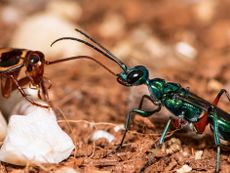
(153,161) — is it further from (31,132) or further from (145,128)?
(31,132)

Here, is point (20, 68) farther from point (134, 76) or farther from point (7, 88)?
point (134, 76)

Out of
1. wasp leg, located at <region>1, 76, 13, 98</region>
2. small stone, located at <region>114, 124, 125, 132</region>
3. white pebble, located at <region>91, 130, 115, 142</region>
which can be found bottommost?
white pebble, located at <region>91, 130, 115, 142</region>

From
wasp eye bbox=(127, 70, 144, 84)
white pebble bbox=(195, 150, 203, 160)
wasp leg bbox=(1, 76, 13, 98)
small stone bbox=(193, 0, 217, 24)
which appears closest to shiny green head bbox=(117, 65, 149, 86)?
wasp eye bbox=(127, 70, 144, 84)

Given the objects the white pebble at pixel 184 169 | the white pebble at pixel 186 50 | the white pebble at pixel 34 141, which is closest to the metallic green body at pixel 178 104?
the white pebble at pixel 184 169

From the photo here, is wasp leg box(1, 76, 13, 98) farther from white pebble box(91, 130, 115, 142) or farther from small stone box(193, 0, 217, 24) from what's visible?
small stone box(193, 0, 217, 24)

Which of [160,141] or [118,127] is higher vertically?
[118,127]

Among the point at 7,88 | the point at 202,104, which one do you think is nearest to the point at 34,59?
the point at 7,88
